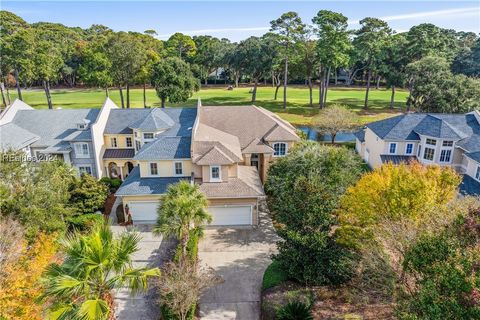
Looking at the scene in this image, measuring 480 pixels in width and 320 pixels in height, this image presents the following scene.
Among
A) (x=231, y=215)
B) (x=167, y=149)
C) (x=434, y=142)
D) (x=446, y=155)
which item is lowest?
(x=231, y=215)

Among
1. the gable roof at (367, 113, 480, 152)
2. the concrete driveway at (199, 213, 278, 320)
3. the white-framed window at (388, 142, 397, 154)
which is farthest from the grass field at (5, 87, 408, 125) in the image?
the concrete driveway at (199, 213, 278, 320)

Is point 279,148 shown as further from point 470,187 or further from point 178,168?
point 470,187

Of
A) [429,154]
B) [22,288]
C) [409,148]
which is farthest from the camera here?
[409,148]

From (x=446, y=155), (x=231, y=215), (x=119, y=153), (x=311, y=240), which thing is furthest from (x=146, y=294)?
(x=446, y=155)

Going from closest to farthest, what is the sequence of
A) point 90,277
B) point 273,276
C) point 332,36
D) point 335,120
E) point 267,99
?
1. point 90,277
2. point 273,276
3. point 335,120
4. point 332,36
5. point 267,99

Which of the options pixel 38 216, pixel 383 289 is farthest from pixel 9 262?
pixel 383 289

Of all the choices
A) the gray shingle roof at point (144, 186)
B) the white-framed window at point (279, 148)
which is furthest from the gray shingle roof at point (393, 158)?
the gray shingle roof at point (144, 186)
